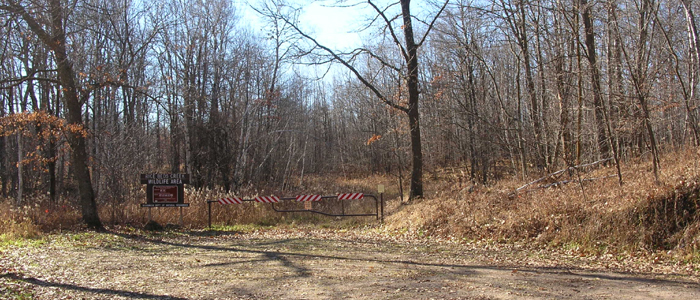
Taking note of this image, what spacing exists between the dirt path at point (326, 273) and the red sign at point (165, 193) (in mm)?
3385

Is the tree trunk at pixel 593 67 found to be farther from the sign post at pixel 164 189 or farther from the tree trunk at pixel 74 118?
the tree trunk at pixel 74 118

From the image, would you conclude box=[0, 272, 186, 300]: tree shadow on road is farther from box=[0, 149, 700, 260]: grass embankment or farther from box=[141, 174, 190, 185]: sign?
box=[141, 174, 190, 185]: sign

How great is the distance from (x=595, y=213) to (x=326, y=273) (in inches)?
227

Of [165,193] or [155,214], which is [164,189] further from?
[155,214]

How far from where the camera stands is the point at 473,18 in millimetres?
14453

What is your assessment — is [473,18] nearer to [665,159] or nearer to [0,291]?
[665,159]

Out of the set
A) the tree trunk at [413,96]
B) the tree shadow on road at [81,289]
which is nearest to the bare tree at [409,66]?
the tree trunk at [413,96]

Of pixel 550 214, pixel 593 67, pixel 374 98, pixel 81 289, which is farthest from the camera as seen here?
pixel 374 98

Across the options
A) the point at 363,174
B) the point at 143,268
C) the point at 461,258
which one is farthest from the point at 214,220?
the point at 363,174

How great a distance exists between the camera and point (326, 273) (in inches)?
296

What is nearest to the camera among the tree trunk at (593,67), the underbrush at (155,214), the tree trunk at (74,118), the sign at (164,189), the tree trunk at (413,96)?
the tree trunk at (593,67)

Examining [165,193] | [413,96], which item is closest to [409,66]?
[413,96]

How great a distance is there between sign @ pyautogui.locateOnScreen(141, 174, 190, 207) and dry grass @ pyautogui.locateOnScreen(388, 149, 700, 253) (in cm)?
681

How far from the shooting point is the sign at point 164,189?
47.6 ft
